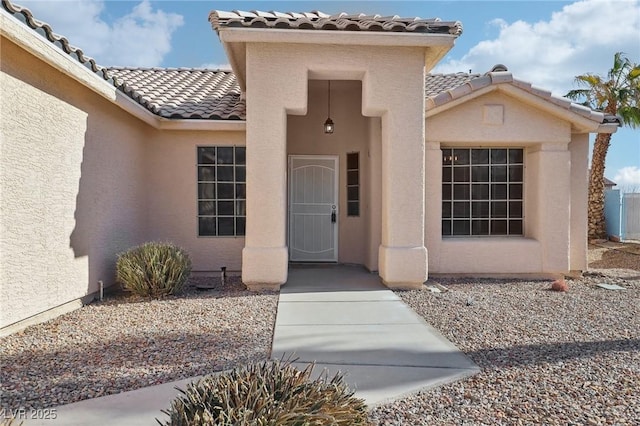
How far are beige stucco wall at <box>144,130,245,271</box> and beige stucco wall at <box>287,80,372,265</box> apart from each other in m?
2.08

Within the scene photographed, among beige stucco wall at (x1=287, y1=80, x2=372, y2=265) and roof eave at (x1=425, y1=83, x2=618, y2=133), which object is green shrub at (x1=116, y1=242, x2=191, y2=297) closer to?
beige stucco wall at (x1=287, y1=80, x2=372, y2=265)

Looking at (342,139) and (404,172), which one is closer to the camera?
(404,172)

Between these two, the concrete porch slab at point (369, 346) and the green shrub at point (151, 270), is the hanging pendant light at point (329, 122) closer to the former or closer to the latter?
the green shrub at point (151, 270)

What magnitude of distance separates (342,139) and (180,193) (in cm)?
450

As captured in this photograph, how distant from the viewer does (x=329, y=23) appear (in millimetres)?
8422

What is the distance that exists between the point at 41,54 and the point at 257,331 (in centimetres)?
478

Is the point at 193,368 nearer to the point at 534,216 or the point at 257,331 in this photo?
the point at 257,331

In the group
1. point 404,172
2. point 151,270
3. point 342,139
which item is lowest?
point 151,270

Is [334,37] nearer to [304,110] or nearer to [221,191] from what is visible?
[304,110]

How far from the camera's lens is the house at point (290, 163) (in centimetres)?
667

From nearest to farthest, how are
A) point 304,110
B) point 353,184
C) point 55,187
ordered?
point 55,187 < point 304,110 < point 353,184

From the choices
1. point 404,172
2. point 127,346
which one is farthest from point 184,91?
point 127,346

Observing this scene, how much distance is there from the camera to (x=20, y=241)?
6.14 m

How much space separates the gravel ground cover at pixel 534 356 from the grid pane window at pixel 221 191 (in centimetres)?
466
